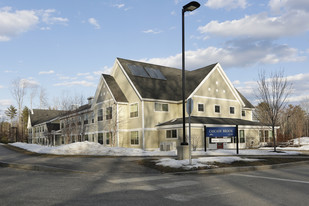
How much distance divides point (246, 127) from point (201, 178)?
2447 cm

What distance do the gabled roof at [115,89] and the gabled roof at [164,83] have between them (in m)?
2.43

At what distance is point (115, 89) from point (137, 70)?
12.2 feet

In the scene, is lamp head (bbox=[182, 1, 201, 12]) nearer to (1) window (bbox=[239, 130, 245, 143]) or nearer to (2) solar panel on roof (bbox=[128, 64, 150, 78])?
(2) solar panel on roof (bbox=[128, 64, 150, 78])

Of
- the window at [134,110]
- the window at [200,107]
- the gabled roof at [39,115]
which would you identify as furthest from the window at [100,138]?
the gabled roof at [39,115]

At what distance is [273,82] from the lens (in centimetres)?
2223

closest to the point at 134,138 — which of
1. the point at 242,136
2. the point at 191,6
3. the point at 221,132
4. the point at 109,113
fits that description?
the point at 109,113

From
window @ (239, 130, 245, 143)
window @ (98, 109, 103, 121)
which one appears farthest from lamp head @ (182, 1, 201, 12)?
window @ (98, 109, 103, 121)

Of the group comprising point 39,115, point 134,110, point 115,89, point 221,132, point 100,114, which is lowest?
point 221,132

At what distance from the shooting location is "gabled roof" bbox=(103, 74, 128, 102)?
32562mm

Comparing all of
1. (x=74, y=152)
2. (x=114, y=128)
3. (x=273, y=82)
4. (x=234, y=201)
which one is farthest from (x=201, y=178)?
(x=114, y=128)

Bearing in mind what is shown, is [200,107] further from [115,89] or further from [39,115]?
[39,115]

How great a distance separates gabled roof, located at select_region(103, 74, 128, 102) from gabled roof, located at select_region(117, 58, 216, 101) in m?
2.43

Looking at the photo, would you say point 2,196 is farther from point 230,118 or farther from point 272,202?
point 230,118

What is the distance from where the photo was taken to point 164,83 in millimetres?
34781
